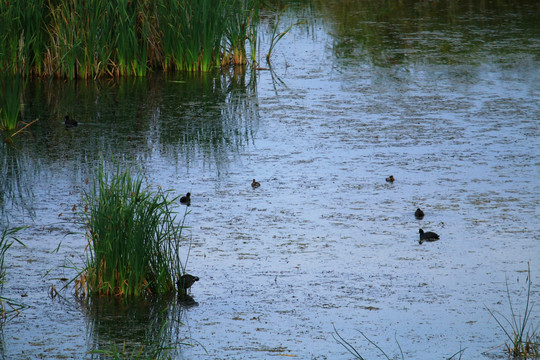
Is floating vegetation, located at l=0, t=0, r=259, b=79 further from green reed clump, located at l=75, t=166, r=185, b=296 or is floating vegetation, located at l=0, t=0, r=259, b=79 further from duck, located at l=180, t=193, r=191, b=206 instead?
green reed clump, located at l=75, t=166, r=185, b=296

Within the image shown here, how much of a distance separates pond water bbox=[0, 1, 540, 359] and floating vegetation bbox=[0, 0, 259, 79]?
29cm

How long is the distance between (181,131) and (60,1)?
8.77 ft

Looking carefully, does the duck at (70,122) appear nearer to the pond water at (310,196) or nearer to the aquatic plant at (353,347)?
the pond water at (310,196)

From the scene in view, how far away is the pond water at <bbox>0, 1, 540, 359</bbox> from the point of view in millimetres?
3842

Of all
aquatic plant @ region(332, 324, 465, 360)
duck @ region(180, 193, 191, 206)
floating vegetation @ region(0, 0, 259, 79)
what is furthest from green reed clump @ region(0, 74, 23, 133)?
aquatic plant @ region(332, 324, 465, 360)

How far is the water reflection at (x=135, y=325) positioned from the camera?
3631 millimetres

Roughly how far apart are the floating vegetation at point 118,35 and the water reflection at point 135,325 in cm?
491

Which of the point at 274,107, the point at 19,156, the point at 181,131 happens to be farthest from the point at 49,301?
the point at 274,107

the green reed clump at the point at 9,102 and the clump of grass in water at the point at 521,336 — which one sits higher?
the green reed clump at the point at 9,102

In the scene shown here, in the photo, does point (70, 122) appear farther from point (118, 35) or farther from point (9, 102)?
point (118, 35)

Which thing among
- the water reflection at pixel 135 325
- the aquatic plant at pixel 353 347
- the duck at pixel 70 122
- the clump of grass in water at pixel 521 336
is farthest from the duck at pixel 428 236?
the duck at pixel 70 122

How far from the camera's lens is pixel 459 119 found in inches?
302

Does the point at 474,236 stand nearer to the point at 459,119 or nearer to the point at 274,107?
the point at 459,119

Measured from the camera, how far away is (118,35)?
9.00 m
